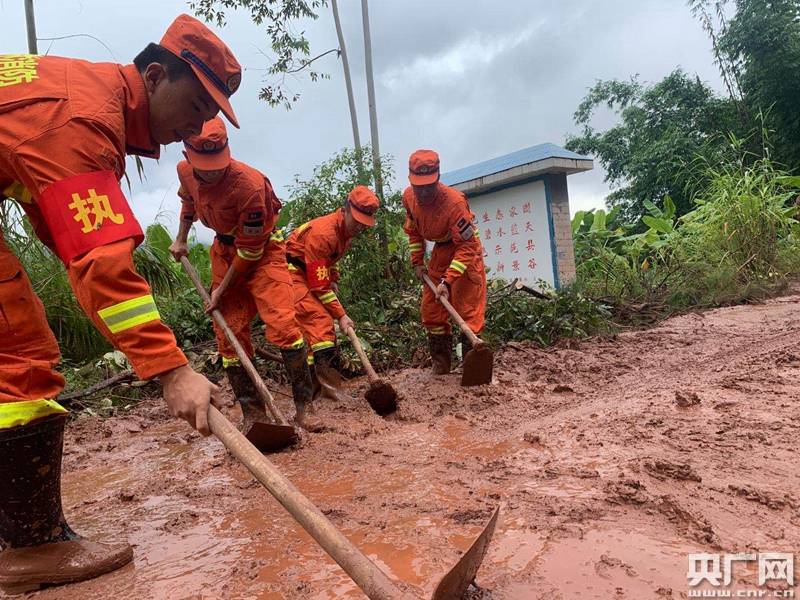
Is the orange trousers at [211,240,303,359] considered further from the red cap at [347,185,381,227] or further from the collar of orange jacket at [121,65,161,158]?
the collar of orange jacket at [121,65,161,158]

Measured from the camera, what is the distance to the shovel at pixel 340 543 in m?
1.41

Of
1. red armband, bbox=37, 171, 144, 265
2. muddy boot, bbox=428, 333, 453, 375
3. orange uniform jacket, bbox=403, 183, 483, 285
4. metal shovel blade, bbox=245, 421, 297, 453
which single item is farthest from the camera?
muddy boot, bbox=428, 333, 453, 375

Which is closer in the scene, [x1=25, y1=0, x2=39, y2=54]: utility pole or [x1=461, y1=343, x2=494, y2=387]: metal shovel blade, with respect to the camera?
[x1=461, y1=343, x2=494, y2=387]: metal shovel blade

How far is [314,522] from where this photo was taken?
5.00 feet

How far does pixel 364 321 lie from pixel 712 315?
399 cm

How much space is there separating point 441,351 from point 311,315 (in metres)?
1.26

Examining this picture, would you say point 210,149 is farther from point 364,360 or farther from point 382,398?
point 382,398

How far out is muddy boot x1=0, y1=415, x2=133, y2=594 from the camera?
2.00 metres

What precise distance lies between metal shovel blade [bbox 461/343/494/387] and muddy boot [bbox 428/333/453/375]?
61 cm

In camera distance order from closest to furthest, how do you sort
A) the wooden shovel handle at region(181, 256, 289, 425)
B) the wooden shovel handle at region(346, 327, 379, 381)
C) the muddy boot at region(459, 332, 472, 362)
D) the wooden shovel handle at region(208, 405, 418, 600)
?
the wooden shovel handle at region(208, 405, 418, 600), the wooden shovel handle at region(181, 256, 289, 425), the wooden shovel handle at region(346, 327, 379, 381), the muddy boot at region(459, 332, 472, 362)

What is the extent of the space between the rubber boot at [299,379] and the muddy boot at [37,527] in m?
1.83

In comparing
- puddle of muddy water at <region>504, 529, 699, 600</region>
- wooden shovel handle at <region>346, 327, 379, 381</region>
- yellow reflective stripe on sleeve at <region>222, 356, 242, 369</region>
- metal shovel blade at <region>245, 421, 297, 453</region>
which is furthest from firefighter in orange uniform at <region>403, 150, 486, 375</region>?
puddle of muddy water at <region>504, 529, 699, 600</region>

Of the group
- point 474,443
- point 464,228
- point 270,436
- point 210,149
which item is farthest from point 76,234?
point 464,228

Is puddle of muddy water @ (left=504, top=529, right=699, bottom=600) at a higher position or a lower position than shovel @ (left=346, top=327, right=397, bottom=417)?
lower
